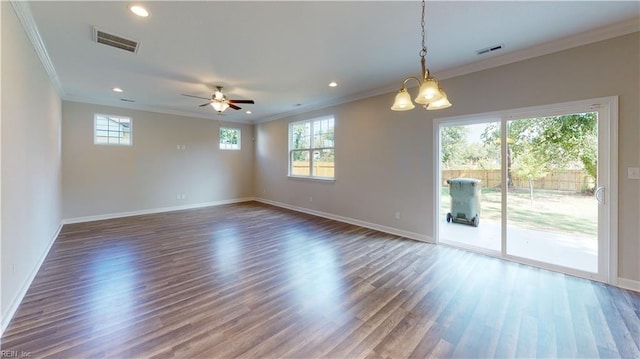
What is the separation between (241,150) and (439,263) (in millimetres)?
6837

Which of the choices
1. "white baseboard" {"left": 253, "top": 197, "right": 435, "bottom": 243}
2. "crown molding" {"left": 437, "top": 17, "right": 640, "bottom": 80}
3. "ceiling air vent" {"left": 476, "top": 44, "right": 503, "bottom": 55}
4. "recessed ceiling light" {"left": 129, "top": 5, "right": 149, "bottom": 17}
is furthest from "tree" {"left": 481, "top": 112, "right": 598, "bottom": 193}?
"recessed ceiling light" {"left": 129, "top": 5, "right": 149, "bottom": 17}

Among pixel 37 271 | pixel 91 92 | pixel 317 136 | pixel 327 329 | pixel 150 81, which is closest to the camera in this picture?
pixel 327 329

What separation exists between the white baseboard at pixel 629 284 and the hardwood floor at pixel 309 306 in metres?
0.15

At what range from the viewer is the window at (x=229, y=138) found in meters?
7.89

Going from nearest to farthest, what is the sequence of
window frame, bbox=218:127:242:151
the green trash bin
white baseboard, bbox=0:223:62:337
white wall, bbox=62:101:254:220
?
white baseboard, bbox=0:223:62:337, the green trash bin, white wall, bbox=62:101:254:220, window frame, bbox=218:127:242:151

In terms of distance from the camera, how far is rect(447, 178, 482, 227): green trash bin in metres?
4.18

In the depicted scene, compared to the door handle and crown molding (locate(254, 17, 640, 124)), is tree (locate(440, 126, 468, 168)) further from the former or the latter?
the door handle

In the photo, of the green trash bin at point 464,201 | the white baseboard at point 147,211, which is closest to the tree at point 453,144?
the green trash bin at point 464,201

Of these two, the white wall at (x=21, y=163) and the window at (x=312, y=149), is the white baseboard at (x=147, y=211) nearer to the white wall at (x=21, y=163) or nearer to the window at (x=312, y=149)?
the white wall at (x=21, y=163)

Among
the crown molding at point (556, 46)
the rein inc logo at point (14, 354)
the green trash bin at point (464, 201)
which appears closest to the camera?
the rein inc logo at point (14, 354)

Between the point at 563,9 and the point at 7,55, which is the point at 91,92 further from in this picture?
the point at 563,9

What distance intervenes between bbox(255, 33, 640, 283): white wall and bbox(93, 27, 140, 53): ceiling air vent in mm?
3769

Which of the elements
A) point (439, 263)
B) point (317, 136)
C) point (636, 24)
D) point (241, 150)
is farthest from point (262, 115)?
point (636, 24)

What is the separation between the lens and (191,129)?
716cm
